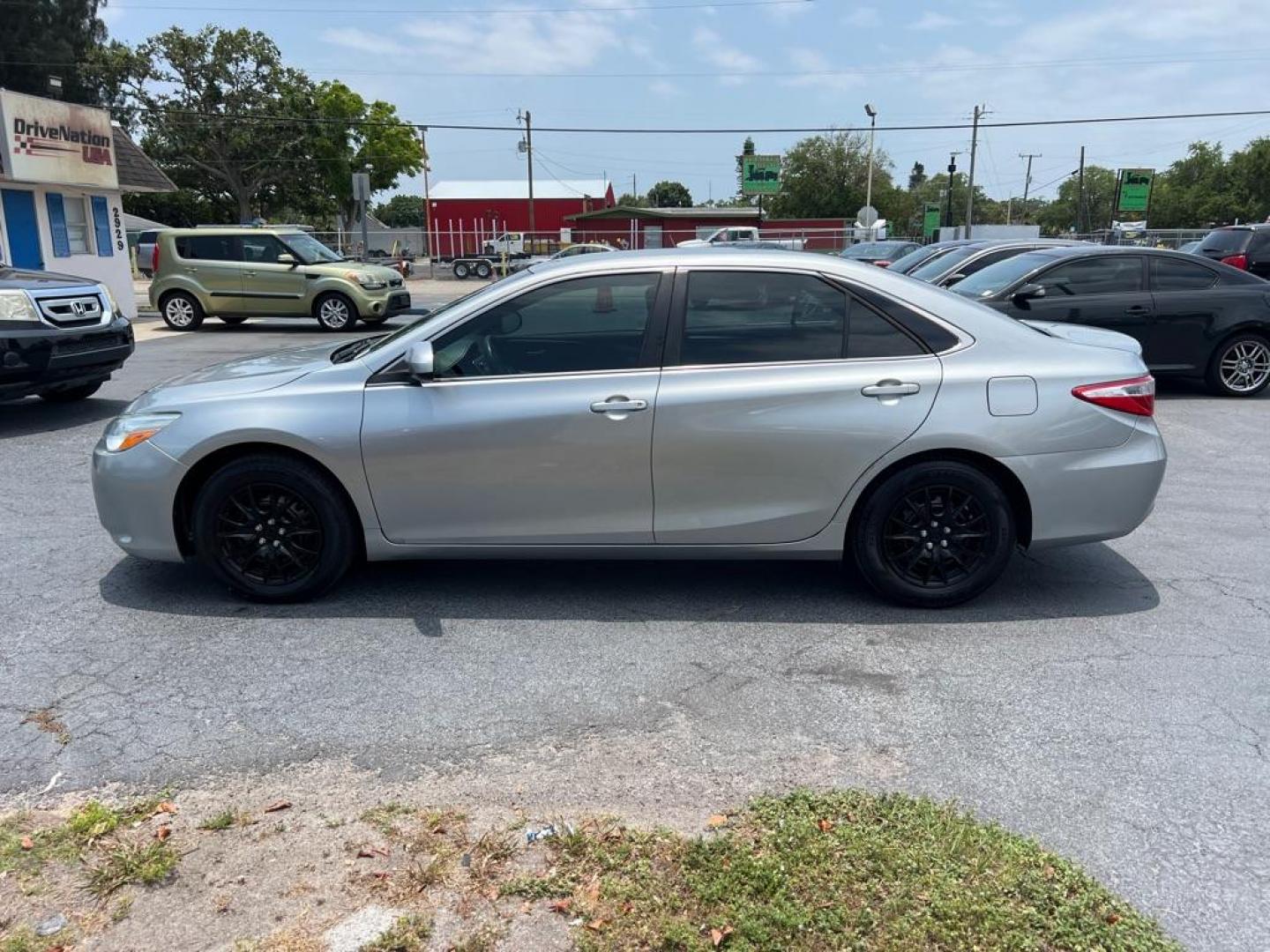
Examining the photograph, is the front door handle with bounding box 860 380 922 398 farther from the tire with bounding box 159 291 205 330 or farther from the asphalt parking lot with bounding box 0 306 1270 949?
the tire with bounding box 159 291 205 330

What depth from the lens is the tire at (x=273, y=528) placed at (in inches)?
171

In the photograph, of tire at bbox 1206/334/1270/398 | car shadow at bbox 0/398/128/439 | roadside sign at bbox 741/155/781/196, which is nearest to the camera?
car shadow at bbox 0/398/128/439

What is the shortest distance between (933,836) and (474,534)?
2394mm

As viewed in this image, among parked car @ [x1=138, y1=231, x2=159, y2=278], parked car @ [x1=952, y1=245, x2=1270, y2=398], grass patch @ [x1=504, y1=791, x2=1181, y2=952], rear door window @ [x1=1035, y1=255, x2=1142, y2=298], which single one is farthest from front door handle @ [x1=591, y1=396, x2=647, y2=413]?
parked car @ [x1=138, y1=231, x2=159, y2=278]

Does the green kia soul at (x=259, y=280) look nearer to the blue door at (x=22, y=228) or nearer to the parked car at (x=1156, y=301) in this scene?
the blue door at (x=22, y=228)

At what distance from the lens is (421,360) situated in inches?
164

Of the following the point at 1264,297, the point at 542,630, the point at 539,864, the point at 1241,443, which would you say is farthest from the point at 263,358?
the point at 1264,297

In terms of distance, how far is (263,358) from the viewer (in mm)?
5164

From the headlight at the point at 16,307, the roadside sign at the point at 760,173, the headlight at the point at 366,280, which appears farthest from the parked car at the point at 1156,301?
the roadside sign at the point at 760,173

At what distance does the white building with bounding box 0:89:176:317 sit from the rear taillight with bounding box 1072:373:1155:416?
1768 cm

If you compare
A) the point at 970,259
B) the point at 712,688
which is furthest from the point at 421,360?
the point at 970,259

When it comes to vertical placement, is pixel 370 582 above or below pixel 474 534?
below

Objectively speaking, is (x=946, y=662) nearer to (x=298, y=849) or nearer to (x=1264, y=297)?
(x=298, y=849)

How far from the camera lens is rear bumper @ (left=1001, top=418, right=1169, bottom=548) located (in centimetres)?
427
